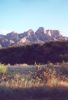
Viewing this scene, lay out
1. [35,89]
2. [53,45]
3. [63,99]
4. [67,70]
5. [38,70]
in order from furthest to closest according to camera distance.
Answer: [53,45]
[67,70]
[38,70]
[35,89]
[63,99]

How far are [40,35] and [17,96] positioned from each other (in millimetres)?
91991

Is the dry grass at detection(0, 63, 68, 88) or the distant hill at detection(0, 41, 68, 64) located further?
the distant hill at detection(0, 41, 68, 64)

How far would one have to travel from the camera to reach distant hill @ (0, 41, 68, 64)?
51.3 metres

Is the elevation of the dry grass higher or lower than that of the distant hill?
higher

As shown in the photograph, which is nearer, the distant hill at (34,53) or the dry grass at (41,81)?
the dry grass at (41,81)

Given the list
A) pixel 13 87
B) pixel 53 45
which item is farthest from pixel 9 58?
pixel 13 87

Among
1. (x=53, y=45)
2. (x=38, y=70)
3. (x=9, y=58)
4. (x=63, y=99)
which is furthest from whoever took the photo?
(x=53, y=45)

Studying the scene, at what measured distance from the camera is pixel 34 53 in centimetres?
5581

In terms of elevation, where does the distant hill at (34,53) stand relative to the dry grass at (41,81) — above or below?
below

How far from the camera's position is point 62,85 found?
16.5m

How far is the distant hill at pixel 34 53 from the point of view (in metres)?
51.3

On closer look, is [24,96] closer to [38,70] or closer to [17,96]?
[17,96]

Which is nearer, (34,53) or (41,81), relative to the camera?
(41,81)

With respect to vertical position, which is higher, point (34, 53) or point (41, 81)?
point (41, 81)
